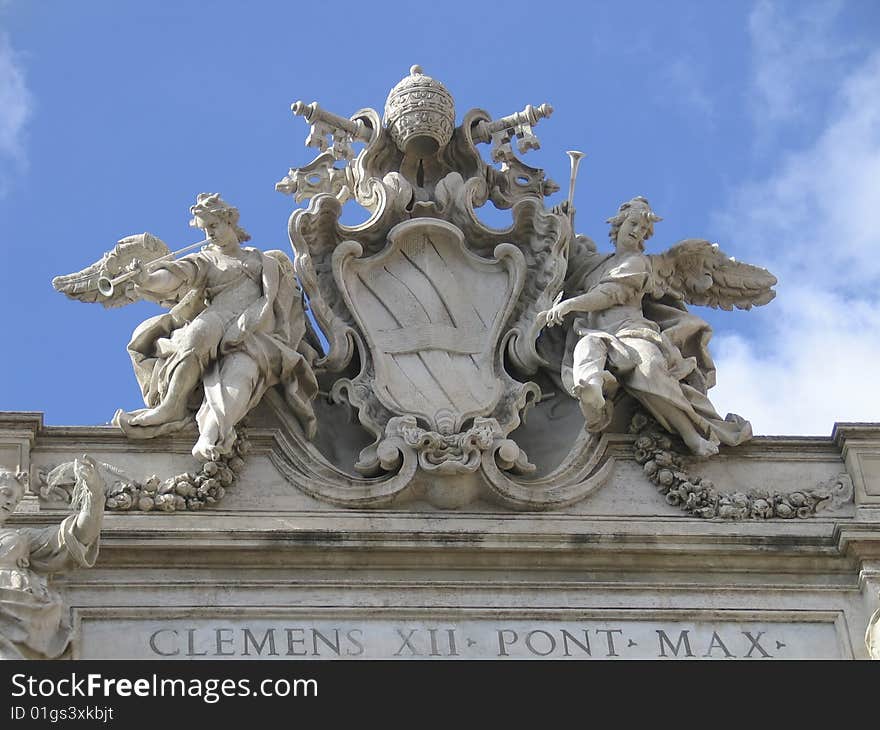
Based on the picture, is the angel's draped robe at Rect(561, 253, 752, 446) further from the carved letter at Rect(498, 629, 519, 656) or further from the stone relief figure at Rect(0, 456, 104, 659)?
the stone relief figure at Rect(0, 456, 104, 659)

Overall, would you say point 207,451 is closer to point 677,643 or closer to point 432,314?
point 432,314

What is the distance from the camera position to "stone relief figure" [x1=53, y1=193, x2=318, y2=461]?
18312 mm

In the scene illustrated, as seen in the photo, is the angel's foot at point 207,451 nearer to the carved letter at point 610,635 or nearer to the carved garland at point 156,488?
the carved garland at point 156,488

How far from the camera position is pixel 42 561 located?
1719 cm

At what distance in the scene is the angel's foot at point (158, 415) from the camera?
18.3m

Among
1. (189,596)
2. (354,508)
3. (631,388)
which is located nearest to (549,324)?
(631,388)

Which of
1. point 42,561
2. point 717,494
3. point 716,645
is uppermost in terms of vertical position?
point 717,494

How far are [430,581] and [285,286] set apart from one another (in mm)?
2390

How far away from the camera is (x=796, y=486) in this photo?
18594mm

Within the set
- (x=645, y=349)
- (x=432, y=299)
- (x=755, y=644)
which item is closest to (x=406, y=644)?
(x=755, y=644)

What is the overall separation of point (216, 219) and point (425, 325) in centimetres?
147

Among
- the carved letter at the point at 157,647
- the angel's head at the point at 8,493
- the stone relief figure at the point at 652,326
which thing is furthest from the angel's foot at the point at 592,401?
the angel's head at the point at 8,493

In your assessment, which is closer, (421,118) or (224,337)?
(224,337)
